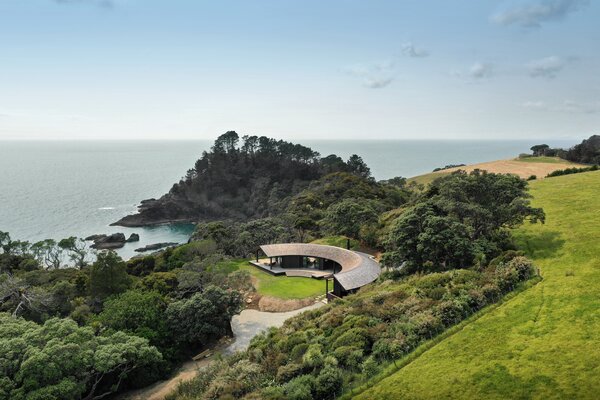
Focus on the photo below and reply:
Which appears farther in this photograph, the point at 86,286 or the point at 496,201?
the point at 86,286

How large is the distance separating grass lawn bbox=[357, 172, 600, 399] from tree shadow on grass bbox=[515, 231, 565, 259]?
2027mm

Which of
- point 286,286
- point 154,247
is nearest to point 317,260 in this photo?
point 286,286

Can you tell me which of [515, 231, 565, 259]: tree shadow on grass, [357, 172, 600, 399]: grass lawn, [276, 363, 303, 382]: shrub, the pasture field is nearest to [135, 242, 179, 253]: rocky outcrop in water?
[276, 363, 303, 382]: shrub

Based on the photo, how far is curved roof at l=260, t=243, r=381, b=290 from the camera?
106ft

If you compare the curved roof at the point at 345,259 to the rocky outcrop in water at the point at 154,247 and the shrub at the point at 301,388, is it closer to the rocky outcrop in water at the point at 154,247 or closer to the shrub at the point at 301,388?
the shrub at the point at 301,388

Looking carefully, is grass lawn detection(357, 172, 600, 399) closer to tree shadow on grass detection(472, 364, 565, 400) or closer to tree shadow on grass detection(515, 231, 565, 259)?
tree shadow on grass detection(472, 364, 565, 400)

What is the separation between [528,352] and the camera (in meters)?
15.6

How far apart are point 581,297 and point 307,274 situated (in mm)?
26390

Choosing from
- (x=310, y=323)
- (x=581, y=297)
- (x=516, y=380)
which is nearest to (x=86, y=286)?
(x=310, y=323)

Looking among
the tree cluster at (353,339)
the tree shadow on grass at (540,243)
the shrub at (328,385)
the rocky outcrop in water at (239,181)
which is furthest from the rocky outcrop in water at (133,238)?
the shrub at (328,385)

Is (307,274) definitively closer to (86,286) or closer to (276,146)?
(86,286)

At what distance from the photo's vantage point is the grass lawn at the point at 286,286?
119 ft

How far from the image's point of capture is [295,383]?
1616 cm

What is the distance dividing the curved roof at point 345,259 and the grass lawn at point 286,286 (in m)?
2.85
